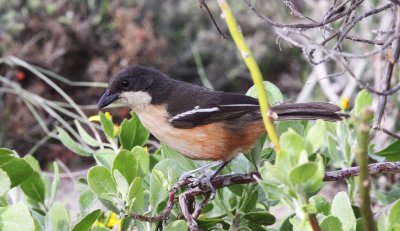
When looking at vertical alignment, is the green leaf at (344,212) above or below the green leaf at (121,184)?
above

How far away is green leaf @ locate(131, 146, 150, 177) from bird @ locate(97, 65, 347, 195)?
24 centimetres

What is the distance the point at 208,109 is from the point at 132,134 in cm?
53

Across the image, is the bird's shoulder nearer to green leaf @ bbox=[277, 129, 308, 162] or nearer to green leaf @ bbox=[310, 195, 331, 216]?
green leaf @ bbox=[310, 195, 331, 216]

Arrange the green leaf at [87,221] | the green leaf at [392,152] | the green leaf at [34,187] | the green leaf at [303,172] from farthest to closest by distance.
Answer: the green leaf at [34,187], the green leaf at [392,152], the green leaf at [87,221], the green leaf at [303,172]

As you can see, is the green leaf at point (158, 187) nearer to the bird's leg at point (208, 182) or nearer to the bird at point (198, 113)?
the bird's leg at point (208, 182)

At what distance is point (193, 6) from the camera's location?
22.1ft

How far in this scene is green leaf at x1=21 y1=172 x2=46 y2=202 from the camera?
2.36 m

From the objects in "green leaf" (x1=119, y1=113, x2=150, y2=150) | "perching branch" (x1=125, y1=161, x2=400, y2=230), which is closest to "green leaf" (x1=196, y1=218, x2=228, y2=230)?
"perching branch" (x1=125, y1=161, x2=400, y2=230)

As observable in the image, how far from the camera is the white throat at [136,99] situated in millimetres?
3139

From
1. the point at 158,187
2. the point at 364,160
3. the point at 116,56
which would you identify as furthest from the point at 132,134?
the point at 116,56

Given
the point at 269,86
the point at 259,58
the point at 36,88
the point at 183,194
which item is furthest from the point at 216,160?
the point at 259,58

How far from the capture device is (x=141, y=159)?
2.02 m

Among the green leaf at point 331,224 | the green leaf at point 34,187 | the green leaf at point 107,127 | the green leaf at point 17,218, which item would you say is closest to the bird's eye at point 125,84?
the green leaf at point 107,127

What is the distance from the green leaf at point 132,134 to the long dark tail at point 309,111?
486 millimetres
